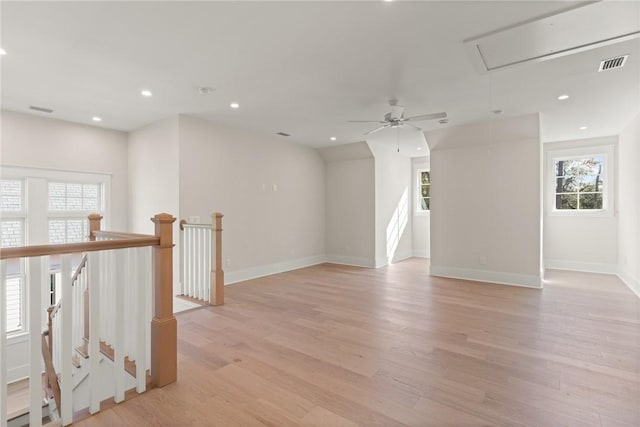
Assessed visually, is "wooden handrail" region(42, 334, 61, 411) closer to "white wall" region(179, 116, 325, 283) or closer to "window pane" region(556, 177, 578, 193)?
"white wall" region(179, 116, 325, 283)

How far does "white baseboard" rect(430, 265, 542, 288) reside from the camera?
4871 millimetres

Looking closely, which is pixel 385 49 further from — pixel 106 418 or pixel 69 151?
pixel 69 151

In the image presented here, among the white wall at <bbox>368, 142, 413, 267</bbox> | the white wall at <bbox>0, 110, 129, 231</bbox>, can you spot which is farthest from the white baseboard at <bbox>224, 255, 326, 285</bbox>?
the white wall at <bbox>0, 110, 129, 231</bbox>

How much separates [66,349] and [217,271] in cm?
223

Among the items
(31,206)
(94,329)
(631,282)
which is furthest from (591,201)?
(31,206)

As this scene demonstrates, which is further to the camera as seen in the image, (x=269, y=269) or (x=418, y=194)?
(x=418, y=194)

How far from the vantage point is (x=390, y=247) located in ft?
23.5

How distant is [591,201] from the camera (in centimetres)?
606

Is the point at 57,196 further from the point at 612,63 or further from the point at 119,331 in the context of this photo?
the point at 612,63

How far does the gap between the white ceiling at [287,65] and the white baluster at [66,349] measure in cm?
184

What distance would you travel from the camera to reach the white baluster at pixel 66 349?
5.73ft

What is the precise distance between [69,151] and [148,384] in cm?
436

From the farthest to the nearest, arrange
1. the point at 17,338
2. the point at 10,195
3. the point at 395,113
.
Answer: the point at 10,195 → the point at 17,338 → the point at 395,113

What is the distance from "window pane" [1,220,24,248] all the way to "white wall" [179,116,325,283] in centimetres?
226
